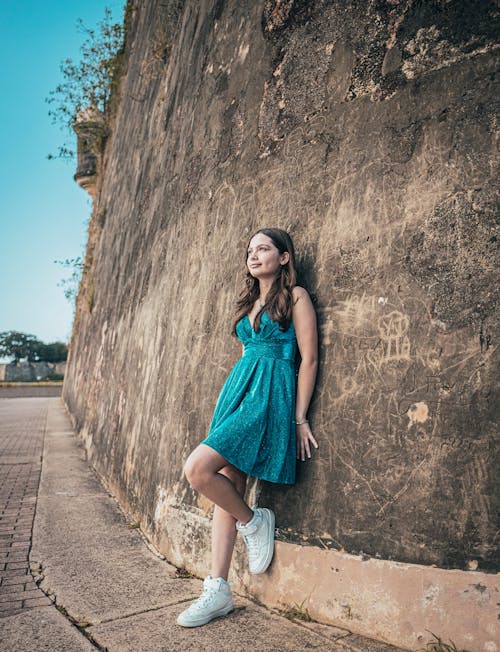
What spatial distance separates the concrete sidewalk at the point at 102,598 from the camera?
2.35 metres

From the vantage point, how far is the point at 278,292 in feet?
9.48

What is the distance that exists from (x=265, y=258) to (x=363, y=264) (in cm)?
52

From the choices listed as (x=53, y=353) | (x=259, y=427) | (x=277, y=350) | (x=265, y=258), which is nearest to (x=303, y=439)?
(x=259, y=427)

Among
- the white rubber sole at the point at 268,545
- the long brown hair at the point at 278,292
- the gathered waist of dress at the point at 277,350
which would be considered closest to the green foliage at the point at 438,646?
the white rubber sole at the point at 268,545

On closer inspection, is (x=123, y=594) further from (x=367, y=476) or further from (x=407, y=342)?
(x=407, y=342)

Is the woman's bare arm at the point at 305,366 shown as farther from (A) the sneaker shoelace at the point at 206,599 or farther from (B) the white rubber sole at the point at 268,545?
(A) the sneaker shoelace at the point at 206,599

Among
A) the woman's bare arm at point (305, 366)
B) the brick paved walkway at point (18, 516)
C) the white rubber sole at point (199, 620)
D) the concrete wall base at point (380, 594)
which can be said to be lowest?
the brick paved walkway at point (18, 516)

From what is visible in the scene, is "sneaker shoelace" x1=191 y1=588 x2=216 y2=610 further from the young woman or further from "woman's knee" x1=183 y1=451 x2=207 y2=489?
"woman's knee" x1=183 y1=451 x2=207 y2=489

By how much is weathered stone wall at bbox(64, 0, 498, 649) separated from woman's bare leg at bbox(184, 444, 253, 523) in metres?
0.21

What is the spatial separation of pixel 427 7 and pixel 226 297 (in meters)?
1.91

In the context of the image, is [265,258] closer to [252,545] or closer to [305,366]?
[305,366]

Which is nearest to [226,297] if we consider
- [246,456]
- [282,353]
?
[282,353]

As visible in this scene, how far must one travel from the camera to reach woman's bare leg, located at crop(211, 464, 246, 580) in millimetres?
2670

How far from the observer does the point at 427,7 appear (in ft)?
8.76
